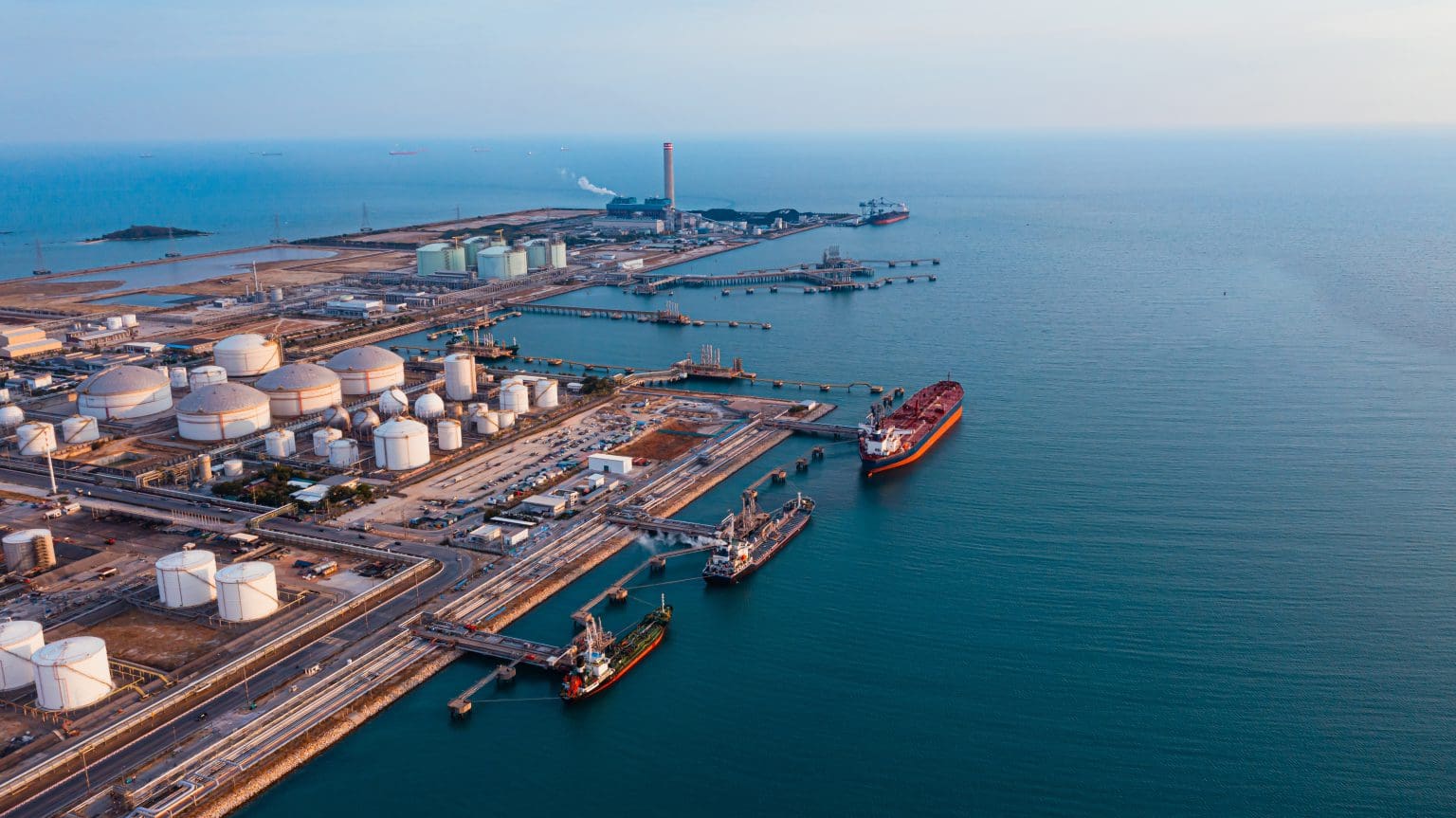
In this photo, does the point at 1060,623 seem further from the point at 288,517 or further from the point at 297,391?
the point at 297,391

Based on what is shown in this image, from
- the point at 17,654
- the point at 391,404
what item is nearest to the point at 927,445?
the point at 391,404

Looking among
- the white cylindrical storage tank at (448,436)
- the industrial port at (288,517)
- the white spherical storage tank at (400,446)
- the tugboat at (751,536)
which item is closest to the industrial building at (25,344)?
the industrial port at (288,517)

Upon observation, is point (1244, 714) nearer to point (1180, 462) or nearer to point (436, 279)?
point (1180, 462)

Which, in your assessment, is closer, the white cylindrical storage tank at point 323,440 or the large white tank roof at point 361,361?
the white cylindrical storage tank at point 323,440

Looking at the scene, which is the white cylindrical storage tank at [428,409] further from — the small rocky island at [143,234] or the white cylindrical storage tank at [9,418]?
the small rocky island at [143,234]

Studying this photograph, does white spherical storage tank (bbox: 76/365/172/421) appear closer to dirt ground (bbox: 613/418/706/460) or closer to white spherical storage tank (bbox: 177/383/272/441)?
white spherical storage tank (bbox: 177/383/272/441)

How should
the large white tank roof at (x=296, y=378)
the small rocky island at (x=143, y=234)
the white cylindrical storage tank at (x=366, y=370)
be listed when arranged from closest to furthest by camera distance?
the large white tank roof at (x=296, y=378) < the white cylindrical storage tank at (x=366, y=370) < the small rocky island at (x=143, y=234)
